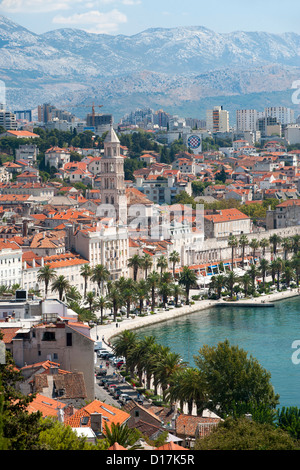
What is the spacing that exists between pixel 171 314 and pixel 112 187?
19.9 metres

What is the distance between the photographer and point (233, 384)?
24.3 m

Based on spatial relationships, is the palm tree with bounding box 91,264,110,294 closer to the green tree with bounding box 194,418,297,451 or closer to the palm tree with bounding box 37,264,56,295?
the palm tree with bounding box 37,264,56,295

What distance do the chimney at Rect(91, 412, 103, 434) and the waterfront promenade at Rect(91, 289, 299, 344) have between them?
18419 millimetres

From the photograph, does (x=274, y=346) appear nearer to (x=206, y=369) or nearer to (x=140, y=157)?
(x=206, y=369)

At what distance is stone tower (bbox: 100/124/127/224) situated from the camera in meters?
64.1

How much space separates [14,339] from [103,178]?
4214 cm

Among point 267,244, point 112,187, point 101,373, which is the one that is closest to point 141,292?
point 101,373

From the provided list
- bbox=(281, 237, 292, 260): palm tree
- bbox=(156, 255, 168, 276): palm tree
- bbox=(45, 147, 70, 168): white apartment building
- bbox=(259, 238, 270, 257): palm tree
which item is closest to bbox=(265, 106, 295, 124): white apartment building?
bbox=(45, 147, 70, 168): white apartment building

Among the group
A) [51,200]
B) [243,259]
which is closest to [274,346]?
[243,259]

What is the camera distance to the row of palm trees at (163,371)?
965 inches

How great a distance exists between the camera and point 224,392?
2417 cm

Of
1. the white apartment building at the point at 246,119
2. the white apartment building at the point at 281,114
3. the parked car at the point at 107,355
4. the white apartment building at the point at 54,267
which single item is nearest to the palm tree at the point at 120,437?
the parked car at the point at 107,355
